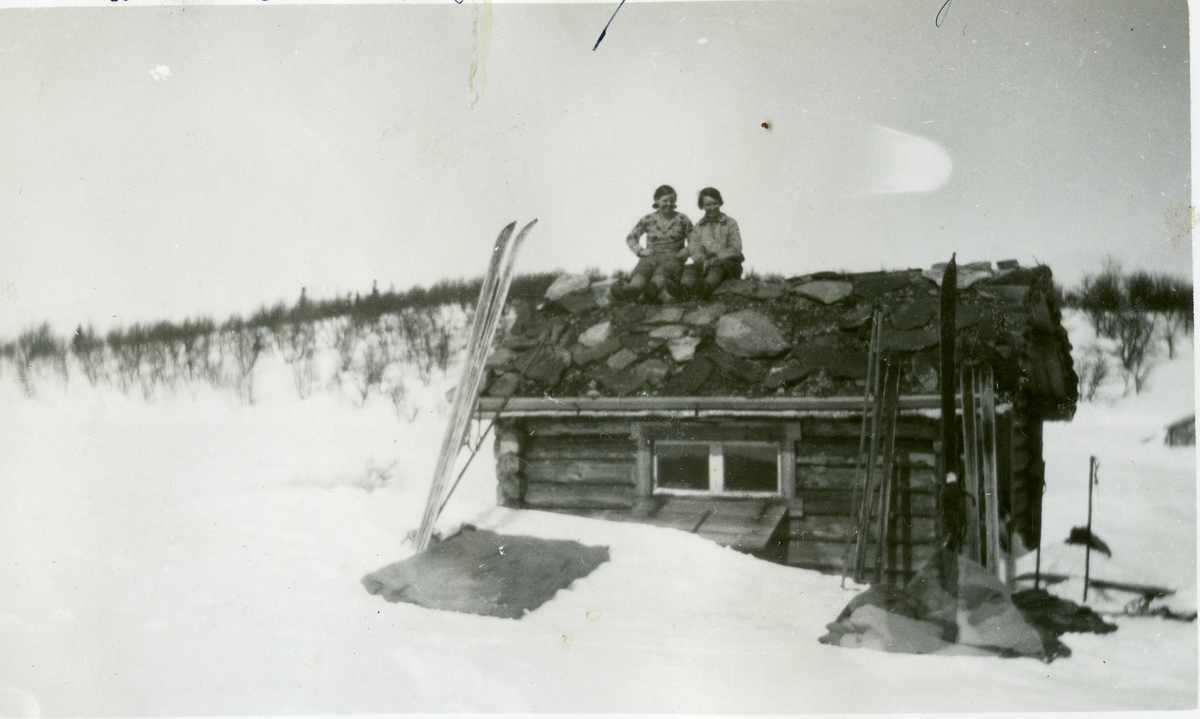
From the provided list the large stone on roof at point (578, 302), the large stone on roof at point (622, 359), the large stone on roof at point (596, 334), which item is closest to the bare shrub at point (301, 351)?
the large stone on roof at point (578, 302)

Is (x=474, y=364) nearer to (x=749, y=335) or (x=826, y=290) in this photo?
(x=749, y=335)

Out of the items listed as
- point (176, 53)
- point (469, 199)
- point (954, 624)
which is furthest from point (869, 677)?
point (176, 53)

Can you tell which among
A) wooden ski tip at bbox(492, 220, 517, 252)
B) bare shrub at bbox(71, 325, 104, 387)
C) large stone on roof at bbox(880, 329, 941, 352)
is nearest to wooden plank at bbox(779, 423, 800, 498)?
large stone on roof at bbox(880, 329, 941, 352)

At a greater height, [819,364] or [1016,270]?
[1016,270]

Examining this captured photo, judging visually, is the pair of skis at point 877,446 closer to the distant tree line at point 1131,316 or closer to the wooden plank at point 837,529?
the wooden plank at point 837,529

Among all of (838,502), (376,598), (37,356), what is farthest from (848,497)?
(37,356)

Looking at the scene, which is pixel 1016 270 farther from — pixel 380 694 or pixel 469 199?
pixel 380 694

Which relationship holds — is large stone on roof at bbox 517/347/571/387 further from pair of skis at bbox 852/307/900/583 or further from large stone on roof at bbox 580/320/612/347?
pair of skis at bbox 852/307/900/583
